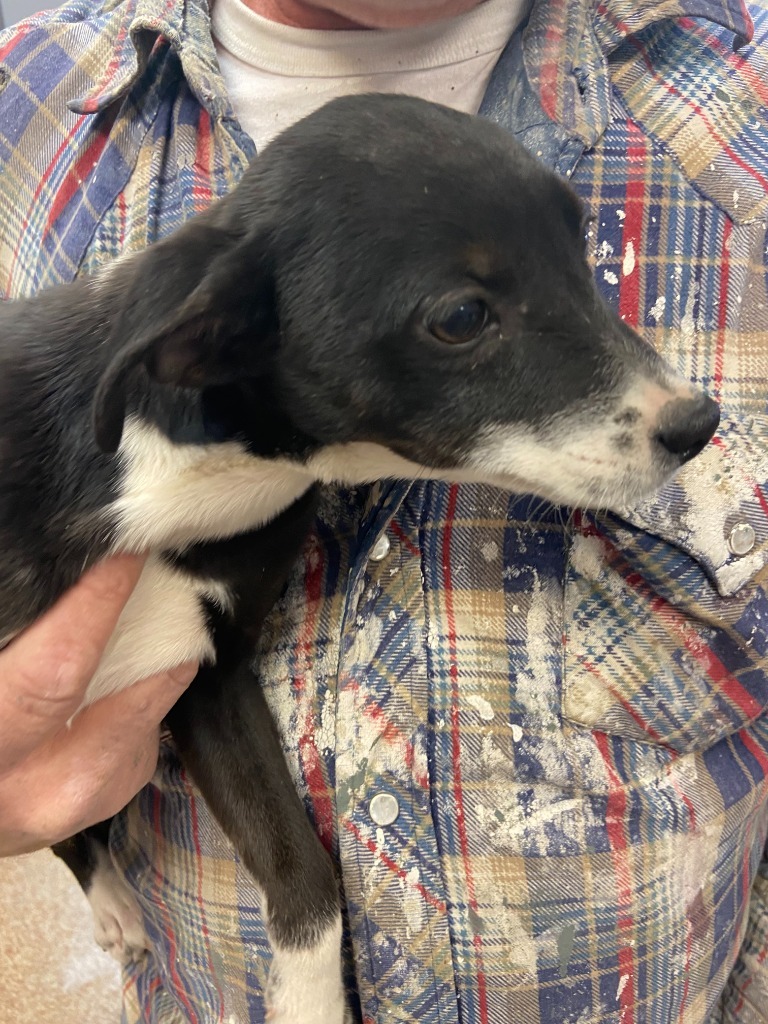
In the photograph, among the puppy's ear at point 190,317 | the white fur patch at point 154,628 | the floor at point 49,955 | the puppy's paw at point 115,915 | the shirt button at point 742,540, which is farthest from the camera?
the floor at point 49,955

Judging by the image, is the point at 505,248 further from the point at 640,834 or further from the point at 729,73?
the point at 640,834

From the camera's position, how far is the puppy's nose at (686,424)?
900 mm

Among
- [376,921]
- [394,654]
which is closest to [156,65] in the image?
[394,654]

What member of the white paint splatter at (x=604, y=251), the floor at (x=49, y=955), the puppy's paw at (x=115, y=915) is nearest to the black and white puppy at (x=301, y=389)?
the white paint splatter at (x=604, y=251)

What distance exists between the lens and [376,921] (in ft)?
3.60

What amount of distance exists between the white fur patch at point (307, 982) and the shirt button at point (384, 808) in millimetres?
198

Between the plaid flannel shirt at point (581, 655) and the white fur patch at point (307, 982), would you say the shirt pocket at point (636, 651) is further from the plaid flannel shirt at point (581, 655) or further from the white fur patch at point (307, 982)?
the white fur patch at point (307, 982)

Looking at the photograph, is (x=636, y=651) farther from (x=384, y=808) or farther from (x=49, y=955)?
(x=49, y=955)

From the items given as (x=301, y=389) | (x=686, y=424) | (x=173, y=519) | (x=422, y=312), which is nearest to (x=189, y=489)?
(x=173, y=519)

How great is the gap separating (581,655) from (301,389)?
0.51m

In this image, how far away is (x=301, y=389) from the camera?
38.3 inches

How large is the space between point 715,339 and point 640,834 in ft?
2.16

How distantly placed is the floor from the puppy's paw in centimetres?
61

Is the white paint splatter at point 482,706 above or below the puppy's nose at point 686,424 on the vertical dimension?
below
